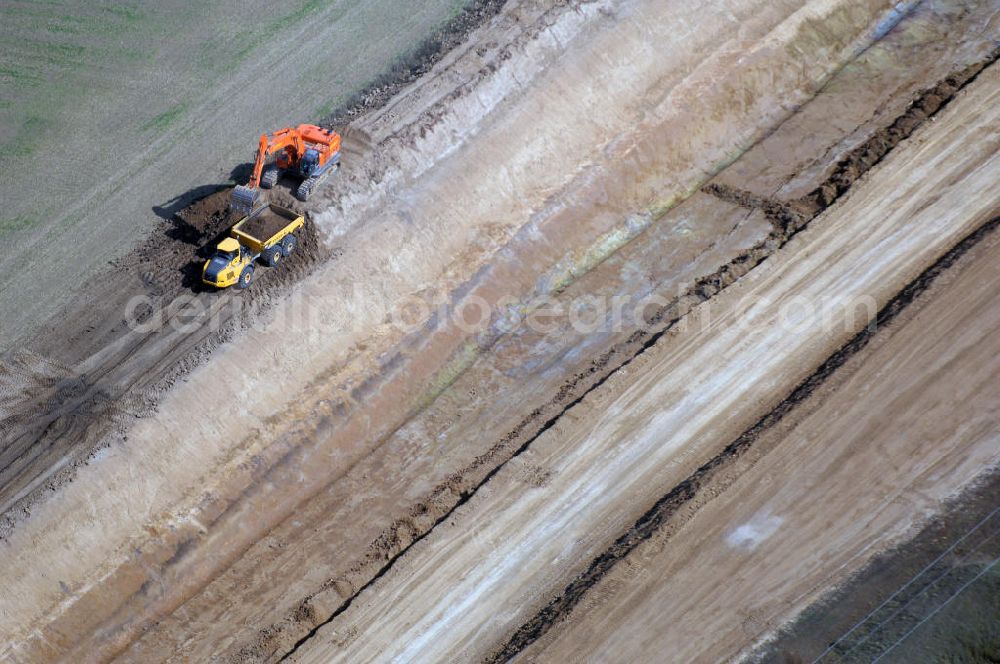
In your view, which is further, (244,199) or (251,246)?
(244,199)

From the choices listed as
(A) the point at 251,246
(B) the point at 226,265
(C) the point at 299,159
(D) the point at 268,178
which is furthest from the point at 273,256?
(C) the point at 299,159

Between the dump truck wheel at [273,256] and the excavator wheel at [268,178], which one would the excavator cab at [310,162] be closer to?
the excavator wheel at [268,178]

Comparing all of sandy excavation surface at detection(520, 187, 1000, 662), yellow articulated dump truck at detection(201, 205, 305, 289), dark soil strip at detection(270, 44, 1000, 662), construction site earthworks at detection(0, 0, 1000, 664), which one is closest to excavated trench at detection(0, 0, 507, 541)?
construction site earthworks at detection(0, 0, 1000, 664)

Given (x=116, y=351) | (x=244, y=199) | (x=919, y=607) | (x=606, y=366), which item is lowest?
(x=919, y=607)

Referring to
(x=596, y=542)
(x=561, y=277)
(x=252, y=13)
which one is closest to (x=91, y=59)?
(x=252, y=13)

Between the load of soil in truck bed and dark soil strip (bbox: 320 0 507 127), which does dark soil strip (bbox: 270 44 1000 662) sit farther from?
dark soil strip (bbox: 320 0 507 127)

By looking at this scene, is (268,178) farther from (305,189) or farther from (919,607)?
(919,607)

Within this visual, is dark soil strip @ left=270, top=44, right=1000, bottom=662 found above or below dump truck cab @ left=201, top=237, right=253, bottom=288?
below

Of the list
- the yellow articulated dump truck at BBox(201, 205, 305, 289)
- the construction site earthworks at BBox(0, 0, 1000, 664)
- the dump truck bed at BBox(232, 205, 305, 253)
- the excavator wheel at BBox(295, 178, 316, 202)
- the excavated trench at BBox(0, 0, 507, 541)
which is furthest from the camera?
the excavator wheel at BBox(295, 178, 316, 202)
